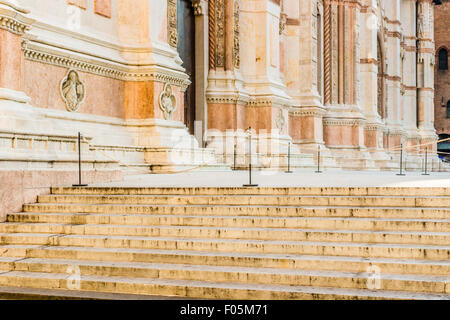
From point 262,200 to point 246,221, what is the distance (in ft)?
2.11

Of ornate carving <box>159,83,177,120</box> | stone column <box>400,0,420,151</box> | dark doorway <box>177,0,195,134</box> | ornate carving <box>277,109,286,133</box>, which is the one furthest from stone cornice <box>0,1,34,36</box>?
stone column <box>400,0,420,151</box>

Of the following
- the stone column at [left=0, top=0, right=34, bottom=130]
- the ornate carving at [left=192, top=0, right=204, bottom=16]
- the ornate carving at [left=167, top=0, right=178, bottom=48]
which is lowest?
the stone column at [left=0, top=0, right=34, bottom=130]

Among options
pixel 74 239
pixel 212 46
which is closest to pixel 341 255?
pixel 74 239

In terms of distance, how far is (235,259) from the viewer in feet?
24.4

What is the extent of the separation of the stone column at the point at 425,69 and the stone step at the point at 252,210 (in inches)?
1565

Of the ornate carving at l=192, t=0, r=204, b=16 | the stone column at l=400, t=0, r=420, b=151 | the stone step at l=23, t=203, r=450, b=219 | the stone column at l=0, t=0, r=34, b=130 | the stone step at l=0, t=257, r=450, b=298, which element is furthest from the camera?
the stone column at l=400, t=0, r=420, b=151

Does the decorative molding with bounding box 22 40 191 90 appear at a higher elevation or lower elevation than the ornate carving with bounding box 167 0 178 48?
lower

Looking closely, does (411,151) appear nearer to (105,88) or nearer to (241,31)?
(241,31)

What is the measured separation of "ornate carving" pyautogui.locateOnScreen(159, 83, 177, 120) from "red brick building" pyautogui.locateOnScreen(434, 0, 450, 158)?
4623 centimetres

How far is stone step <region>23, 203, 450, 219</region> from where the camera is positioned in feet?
27.1

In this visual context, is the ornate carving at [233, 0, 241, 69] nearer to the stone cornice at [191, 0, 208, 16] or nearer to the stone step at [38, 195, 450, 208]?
the stone cornice at [191, 0, 208, 16]
